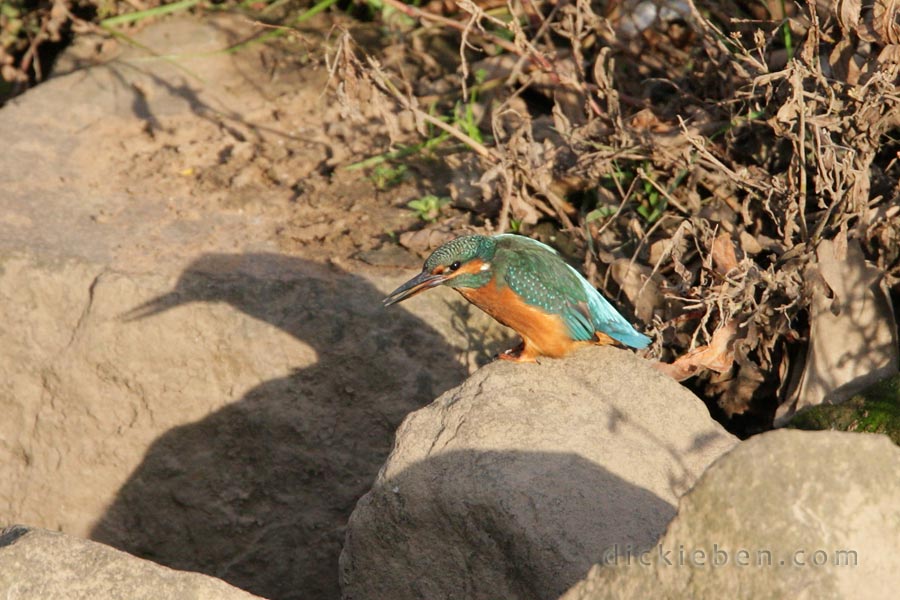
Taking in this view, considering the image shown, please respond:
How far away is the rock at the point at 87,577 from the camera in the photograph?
2.42 meters

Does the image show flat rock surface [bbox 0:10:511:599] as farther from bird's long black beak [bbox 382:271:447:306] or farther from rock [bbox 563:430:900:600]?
rock [bbox 563:430:900:600]

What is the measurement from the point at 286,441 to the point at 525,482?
58.7 inches

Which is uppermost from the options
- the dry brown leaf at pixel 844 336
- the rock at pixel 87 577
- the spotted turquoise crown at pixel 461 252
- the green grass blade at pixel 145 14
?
the spotted turquoise crown at pixel 461 252

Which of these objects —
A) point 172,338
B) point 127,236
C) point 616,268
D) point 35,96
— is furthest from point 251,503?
point 35,96

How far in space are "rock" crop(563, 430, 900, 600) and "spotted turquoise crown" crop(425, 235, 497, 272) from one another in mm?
1477

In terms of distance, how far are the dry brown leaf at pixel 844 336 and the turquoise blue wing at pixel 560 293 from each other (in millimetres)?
680

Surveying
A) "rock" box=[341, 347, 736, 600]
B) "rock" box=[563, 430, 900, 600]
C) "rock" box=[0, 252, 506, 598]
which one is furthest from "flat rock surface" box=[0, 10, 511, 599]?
"rock" box=[563, 430, 900, 600]

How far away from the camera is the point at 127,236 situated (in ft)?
14.5

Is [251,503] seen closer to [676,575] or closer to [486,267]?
[486,267]

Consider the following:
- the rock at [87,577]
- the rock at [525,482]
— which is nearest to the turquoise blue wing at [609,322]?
the rock at [525,482]

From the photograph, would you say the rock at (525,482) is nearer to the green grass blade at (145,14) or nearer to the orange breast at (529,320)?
the orange breast at (529,320)

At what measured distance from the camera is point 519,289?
3484mm

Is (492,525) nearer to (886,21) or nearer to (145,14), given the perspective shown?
(886,21)

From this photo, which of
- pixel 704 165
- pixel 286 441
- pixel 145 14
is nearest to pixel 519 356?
pixel 286 441
